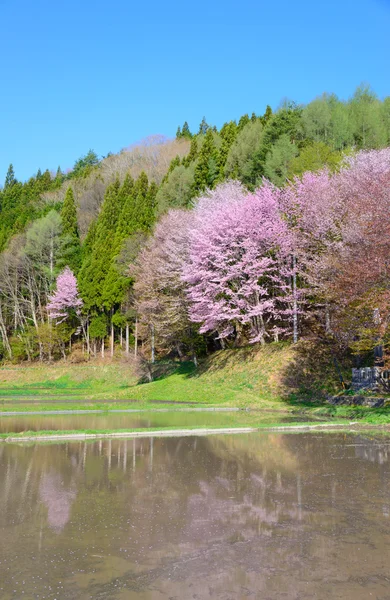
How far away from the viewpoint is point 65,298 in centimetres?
5953

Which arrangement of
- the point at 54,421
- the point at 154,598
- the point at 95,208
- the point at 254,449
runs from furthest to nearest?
the point at 95,208
the point at 54,421
the point at 254,449
the point at 154,598

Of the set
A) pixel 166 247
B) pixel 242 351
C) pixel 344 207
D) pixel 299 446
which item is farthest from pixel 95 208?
pixel 299 446

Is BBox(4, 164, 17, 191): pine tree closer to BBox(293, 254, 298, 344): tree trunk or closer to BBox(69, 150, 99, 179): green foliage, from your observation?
BBox(69, 150, 99, 179): green foliage

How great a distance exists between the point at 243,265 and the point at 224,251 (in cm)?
191

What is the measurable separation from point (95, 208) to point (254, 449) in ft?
260

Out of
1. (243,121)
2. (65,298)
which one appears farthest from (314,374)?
(243,121)

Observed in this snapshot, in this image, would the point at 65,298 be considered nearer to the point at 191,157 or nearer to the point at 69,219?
the point at 69,219

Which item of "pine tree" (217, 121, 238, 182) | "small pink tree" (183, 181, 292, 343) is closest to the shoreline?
"small pink tree" (183, 181, 292, 343)

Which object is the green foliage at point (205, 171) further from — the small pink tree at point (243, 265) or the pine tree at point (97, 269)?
the small pink tree at point (243, 265)

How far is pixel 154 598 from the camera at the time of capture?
525 cm

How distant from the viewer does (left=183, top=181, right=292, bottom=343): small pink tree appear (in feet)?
114

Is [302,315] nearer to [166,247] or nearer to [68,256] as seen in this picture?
[166,247]

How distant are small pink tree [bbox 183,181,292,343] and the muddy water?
71.4 feet

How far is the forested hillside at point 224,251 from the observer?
28.1 m
